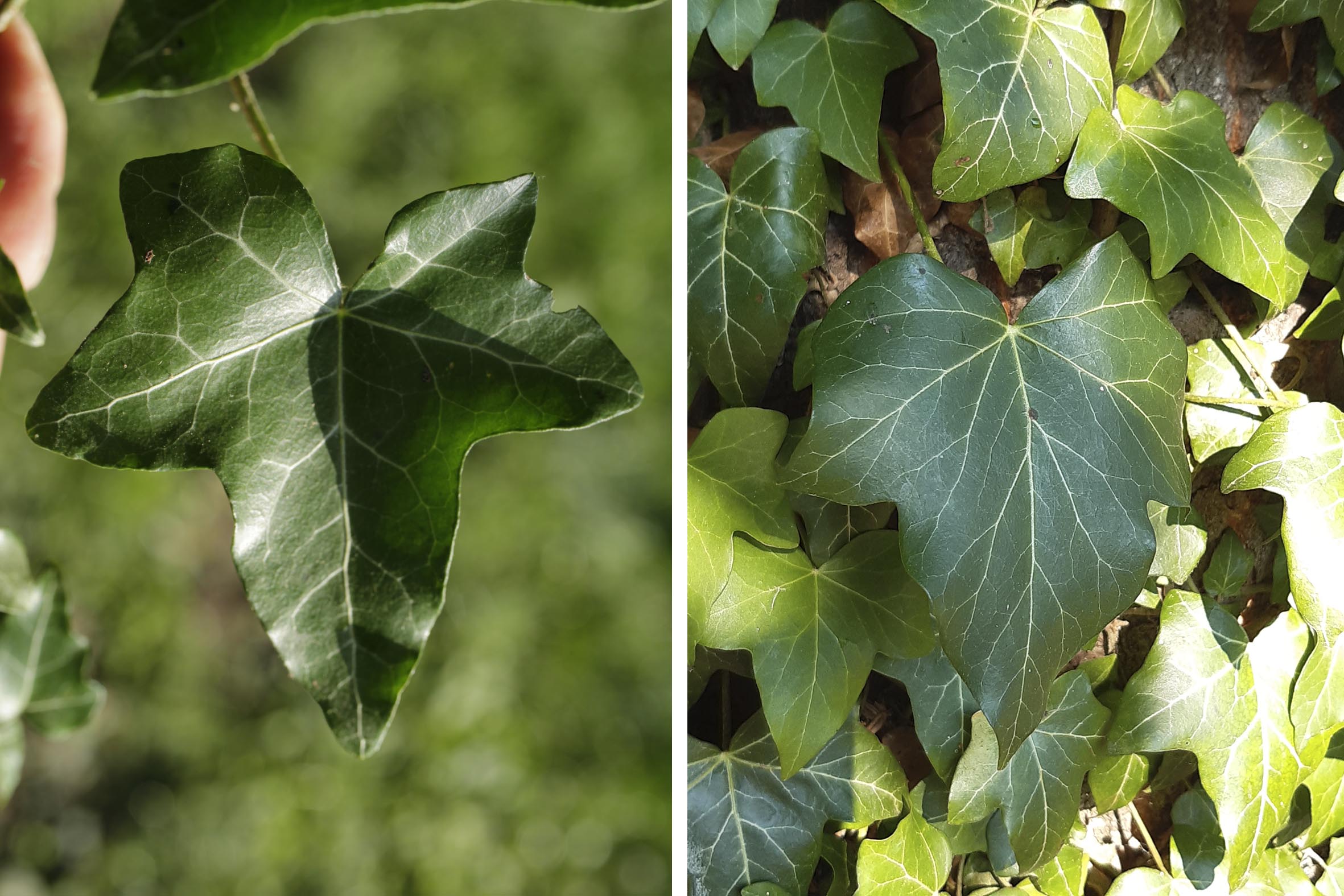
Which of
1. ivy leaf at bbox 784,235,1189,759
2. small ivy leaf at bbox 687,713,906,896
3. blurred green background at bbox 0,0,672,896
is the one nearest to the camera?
blurred green background at bbox 0,0,672,896

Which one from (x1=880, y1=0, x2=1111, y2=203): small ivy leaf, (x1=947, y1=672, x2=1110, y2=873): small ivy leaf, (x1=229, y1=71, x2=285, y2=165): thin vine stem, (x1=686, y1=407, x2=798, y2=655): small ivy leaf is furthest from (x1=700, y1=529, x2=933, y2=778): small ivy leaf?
(x1=229, y1=71, x2=285, y2=165): thin vine stem

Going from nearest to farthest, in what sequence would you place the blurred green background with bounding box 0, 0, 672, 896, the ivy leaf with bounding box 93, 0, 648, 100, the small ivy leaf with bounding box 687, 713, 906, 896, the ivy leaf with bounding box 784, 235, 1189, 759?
the ivy leaf with bounding box 93, 0, 648, 100
the blurred green background with bounding box 0, 0, 672, 896
the ivy leaf with bounding box 784, 235, 1189, 759
the small ivy leaf with bounding box 687, 713, 906, 896

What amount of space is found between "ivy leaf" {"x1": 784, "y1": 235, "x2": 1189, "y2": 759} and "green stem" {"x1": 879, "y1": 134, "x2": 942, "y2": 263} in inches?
2.2

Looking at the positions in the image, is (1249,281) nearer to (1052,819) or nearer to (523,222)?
(1052,819)

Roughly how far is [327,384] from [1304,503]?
64 centimetres

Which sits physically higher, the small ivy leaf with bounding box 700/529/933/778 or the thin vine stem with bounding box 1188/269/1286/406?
the thin vine stem with bounding box 1188/269/1286/406

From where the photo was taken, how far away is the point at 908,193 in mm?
578

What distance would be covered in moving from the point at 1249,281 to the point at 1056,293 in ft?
0.64

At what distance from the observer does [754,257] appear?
21.9 inches

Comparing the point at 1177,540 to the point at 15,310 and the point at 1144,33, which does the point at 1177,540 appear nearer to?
the point at 1144,33

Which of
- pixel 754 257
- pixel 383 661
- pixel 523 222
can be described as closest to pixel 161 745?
pixel 383 661

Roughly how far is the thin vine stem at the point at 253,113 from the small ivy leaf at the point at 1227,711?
65cm

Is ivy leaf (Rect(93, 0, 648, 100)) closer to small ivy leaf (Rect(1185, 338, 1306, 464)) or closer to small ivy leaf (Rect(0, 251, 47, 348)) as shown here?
small ivy leaf (Rect(0, 251, 47, 348))

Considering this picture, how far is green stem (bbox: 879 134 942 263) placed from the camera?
56 centimetres
